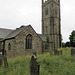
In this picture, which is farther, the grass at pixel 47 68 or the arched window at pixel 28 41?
the arched window at pixel 28 41

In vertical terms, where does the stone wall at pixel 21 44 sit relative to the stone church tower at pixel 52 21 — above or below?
below

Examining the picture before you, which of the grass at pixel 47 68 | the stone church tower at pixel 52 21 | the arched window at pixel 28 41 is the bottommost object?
the grass at pixel 47 68

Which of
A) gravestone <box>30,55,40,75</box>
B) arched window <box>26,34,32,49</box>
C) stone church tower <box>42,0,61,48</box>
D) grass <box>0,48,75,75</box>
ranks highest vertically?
stone church tower <box>42,0,61,48</box>

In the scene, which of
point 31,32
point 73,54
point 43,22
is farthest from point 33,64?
point 43,22

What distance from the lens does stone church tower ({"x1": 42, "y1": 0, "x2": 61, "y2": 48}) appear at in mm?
35506

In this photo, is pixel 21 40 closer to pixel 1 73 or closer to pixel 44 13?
pixel 1 73

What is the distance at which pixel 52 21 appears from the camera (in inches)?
1437

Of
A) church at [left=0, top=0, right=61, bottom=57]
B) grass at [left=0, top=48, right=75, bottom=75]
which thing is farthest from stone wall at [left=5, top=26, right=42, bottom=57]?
grass at [left=0, top=48, right=75, bottom=75]

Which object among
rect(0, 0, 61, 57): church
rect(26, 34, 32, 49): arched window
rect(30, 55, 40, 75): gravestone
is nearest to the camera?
rect(30, 55, 40, 75): gravestone

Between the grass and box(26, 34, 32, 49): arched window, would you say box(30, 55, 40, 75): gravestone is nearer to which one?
the grass

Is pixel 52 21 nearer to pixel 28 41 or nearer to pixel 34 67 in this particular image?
pixel 28 41

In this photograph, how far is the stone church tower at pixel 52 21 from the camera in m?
35.5

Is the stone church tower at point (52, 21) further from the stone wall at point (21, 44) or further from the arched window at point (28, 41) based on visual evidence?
the arched window at point (28, 41)

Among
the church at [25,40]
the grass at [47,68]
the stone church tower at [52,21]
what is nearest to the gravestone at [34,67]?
the grass at [47,68]
